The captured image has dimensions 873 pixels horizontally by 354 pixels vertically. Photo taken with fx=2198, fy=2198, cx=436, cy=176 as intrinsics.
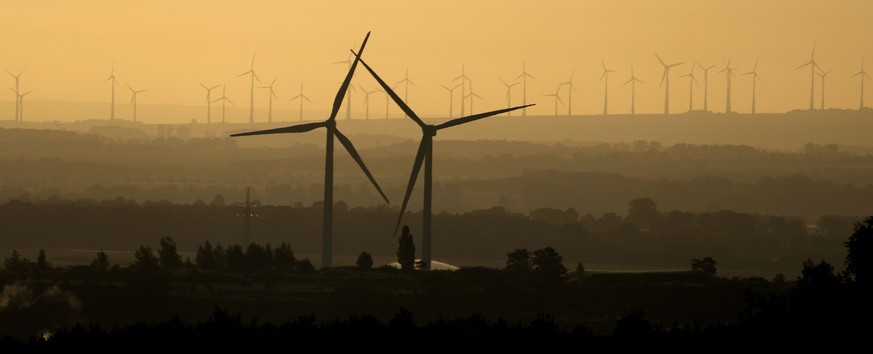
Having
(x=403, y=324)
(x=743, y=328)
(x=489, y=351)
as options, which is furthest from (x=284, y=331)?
(x=743, y=328)

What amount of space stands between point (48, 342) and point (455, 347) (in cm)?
2642

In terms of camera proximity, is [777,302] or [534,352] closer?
[534,352]

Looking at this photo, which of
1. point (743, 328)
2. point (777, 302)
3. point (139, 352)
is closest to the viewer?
point (139, 352)

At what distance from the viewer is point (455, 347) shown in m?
142

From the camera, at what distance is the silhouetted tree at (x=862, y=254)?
15688 cm

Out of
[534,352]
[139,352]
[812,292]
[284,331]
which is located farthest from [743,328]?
[139,352]

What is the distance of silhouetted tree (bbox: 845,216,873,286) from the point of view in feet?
515

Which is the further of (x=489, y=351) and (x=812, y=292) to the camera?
(x=812, y=292)

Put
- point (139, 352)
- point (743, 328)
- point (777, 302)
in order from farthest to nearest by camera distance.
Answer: point (777, 302) < point (743, 328) < point (139, 352)

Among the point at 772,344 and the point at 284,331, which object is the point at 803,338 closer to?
the point at 772,344

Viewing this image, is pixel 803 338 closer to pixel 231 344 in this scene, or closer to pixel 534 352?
pixel 534 352

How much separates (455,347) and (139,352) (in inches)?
796

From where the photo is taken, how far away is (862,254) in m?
158

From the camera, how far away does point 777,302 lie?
15975 centimetres
